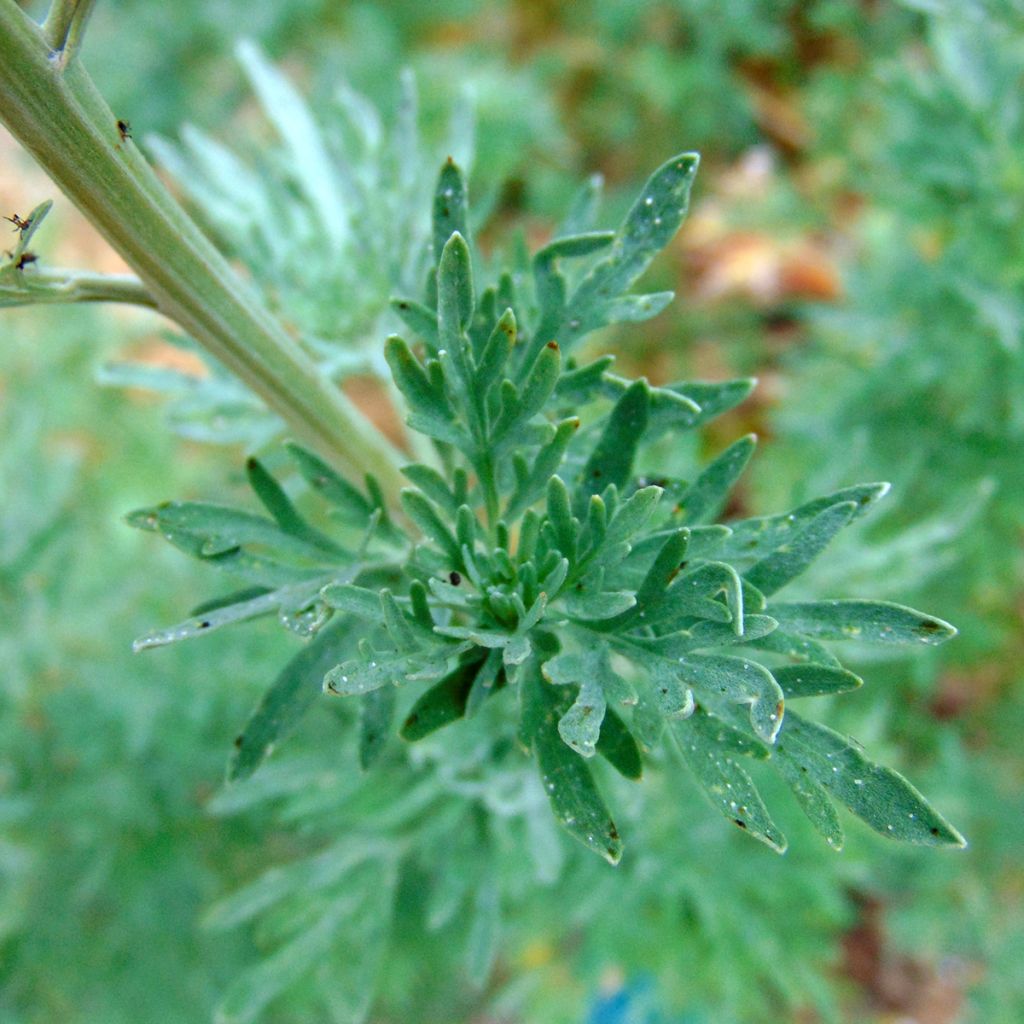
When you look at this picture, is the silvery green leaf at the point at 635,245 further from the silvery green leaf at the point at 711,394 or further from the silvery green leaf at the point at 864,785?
the silvery green leaf at the point at 864,785

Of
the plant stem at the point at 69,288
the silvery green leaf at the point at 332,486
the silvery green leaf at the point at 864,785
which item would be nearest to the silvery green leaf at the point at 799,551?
the silvery green leaf at the point at 864,785

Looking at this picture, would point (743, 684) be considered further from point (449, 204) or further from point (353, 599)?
point (449, 204)

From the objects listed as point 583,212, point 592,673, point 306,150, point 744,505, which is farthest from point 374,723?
point 744,505

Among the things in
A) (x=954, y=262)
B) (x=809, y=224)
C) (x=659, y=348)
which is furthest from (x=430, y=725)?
(x=809, y=224)

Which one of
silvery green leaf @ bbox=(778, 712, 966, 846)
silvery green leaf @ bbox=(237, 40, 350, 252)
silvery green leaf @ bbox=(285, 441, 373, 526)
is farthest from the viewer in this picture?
silvery green leaf @ bbox=(237, 40, 350, 252)

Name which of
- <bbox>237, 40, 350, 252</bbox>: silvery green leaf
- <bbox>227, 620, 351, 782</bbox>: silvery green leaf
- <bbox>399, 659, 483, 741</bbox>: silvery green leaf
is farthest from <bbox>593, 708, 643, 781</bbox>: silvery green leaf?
<bbox>237, 40, 350, 252</bbox>: silvery green leaf

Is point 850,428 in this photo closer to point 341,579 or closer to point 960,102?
point 960,102

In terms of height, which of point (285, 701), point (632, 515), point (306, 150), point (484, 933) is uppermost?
point (306, 150)

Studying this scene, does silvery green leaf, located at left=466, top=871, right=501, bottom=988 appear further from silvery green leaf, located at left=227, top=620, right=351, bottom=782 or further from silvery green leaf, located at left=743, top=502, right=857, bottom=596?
silvery green leaf, located at left=743, top=502, right=857, bottom=596
